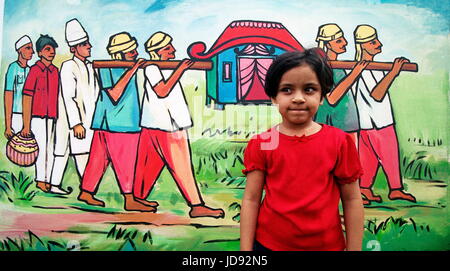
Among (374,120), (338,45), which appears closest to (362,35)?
(338,45)

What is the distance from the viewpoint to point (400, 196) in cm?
257

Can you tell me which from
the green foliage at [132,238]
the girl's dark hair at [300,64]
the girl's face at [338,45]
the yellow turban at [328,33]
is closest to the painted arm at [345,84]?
the girl's face at [338,45]

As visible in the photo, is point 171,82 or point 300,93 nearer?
point 300,93

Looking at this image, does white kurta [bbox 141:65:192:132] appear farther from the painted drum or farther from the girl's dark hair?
the girl's dark hair

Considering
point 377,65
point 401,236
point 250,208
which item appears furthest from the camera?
point 377,65

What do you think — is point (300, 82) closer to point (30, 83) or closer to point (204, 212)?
point (204, 212)

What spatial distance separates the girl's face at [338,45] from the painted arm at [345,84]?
0.16 meters

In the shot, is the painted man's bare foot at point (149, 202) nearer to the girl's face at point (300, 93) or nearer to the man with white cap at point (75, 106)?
the man with white cap at point (75, 106)

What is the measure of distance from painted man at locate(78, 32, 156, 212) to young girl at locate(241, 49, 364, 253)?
4.43 ft

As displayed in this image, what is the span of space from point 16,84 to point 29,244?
1.19 m

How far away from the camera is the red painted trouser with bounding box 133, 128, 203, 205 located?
8.54 feet

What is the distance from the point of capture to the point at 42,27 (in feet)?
8.84

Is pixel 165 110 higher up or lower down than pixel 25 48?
lower down

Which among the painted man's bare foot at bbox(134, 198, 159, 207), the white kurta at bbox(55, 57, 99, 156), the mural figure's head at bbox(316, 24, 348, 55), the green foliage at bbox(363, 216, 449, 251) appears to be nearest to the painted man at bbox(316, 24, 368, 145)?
the mural figure's head at bbox(316, 24, 348, 55)
